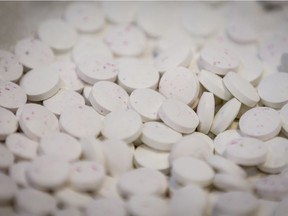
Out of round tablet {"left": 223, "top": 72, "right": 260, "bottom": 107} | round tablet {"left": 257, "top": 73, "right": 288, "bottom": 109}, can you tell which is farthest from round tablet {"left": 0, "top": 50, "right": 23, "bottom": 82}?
round tablet {"left": 257, "top": 73, "right": 288, "bottom": 109}

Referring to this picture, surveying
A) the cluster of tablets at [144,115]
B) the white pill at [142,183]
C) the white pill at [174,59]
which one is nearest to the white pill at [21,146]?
the cluster of tablets at [144,115]

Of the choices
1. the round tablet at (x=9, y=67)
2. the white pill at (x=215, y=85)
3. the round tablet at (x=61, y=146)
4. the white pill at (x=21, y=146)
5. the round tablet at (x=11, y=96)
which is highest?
the white pill at (x=215, y=85)

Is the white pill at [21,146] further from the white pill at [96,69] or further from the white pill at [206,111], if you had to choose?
the white pill at [206,111]

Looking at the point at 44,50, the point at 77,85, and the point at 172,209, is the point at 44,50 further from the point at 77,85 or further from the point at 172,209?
the point at 172,209

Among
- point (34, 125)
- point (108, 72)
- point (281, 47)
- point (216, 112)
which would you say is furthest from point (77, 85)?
point (281, 47)

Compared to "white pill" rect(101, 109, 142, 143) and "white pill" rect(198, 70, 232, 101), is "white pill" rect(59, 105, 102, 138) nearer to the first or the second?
"white pill" rect(101, 109, 142, 143)

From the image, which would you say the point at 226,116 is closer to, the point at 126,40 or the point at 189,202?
the point at 189,202
